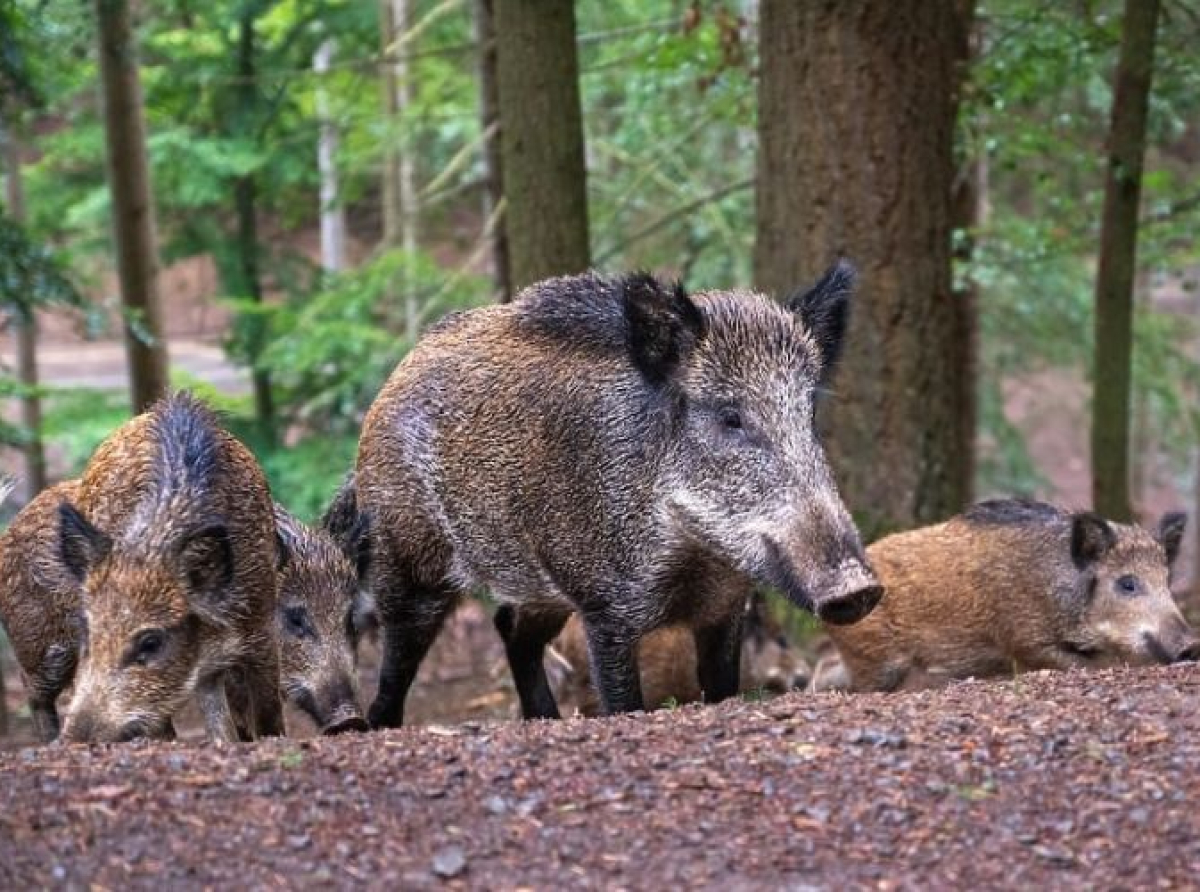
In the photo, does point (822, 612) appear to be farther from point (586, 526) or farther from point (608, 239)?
point (608, 239)

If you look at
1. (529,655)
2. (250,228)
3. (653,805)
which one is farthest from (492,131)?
(653,805)

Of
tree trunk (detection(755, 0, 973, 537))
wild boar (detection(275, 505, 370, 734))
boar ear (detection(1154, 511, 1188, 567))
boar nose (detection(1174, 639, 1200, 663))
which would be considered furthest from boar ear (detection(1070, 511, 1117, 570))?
wild boar (detection(275, 505, 370, 734))

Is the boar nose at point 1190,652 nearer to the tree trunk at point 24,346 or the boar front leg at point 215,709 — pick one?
the boar front leg at point 215,709

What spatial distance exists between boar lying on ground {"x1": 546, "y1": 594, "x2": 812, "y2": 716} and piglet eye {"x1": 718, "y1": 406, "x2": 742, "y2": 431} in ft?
6.96

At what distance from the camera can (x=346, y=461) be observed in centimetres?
1368

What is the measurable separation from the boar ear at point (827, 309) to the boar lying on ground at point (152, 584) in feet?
7.26

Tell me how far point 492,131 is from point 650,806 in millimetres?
8299

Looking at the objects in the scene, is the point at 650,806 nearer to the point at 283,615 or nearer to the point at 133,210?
the point at 283,615

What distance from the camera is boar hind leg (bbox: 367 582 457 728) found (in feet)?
23.4

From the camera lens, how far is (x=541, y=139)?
9750 mm

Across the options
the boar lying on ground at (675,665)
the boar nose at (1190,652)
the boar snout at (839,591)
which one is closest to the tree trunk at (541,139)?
the boar lying on ground at (675,665)

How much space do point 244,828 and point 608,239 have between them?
11.5m

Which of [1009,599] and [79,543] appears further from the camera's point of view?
[1009,599]

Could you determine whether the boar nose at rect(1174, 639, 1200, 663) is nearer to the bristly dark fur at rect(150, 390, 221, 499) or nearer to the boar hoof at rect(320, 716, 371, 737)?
the boar hoof at rect(320, 716, 371, 737)
